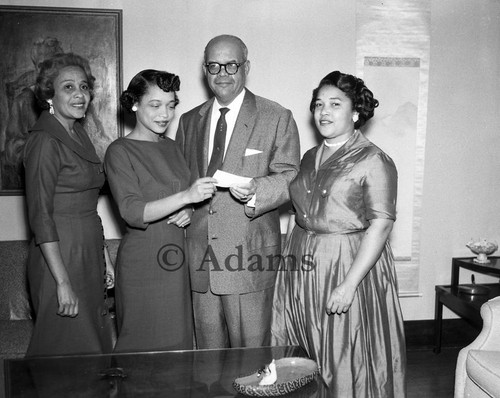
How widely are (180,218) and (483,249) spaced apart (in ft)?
7.71

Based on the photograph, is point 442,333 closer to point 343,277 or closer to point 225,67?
point 343,277

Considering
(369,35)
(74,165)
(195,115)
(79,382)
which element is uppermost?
(369,35)

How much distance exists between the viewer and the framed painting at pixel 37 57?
3.71 m

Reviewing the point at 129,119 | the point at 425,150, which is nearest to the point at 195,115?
the point at 129,119

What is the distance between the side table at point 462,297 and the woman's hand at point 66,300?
8.03 ft

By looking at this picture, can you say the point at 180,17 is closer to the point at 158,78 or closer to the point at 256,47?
the point at 256,47

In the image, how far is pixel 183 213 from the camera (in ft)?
8.64

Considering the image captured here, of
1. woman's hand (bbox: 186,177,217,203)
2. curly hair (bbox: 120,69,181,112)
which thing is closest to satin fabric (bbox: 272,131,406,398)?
woman's hand (bbox: 186,177,217,203)

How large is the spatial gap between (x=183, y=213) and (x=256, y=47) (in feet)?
5.70

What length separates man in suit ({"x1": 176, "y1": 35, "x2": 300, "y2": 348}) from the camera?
2693 mm

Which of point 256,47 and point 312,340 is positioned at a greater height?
point 256,47

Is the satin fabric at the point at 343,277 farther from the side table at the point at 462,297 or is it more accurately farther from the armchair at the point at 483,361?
the side table at the point at 462,297

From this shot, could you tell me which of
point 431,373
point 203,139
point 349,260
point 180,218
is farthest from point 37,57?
point 431,373

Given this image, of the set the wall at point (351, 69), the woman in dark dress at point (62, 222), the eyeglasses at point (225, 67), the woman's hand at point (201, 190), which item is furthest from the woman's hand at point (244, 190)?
the wall at point (351, 69)
